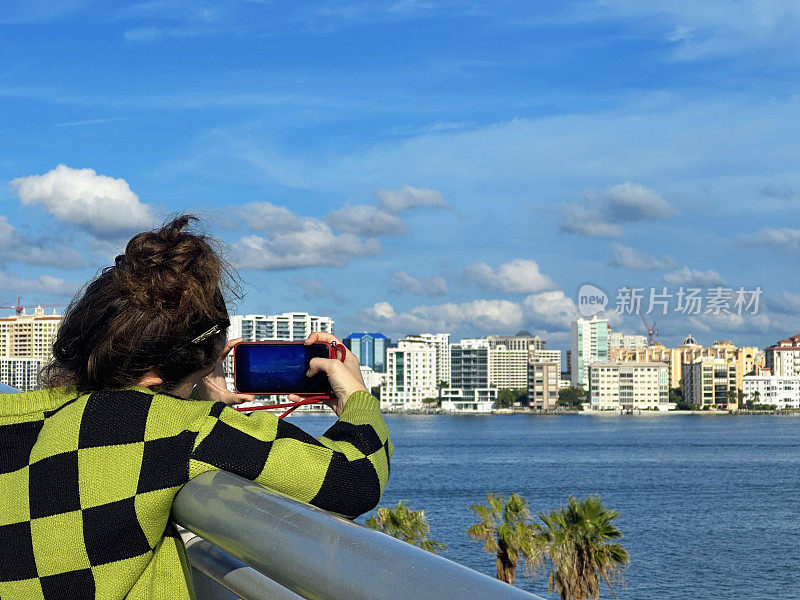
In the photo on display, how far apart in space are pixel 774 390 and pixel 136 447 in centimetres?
14091

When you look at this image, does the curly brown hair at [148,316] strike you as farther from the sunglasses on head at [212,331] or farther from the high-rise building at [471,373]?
the high-rise building at [471,373]

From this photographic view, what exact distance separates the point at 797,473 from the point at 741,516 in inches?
702

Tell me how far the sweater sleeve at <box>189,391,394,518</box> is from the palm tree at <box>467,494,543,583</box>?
19789mm

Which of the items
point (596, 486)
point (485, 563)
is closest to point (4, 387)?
point (485, 563)

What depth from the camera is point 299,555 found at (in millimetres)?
746

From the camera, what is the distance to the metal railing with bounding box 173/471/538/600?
0.61m

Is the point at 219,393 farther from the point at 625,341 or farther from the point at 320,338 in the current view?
the point at 625,341

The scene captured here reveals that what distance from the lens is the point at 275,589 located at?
0.91 m

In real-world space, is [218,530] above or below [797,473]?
above

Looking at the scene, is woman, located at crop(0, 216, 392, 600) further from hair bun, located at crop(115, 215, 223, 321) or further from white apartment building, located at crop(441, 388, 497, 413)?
white apartment building, located at crop(441, 388, 497, 413)

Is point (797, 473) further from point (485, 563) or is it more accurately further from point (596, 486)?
point (485, 563)

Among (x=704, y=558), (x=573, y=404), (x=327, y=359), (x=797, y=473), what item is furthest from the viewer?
(x=573, y=404)

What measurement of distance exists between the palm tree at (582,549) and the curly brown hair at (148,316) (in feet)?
61.4

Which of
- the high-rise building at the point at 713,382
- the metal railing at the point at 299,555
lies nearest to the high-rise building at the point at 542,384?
the high-rise building at the point at 713,382
